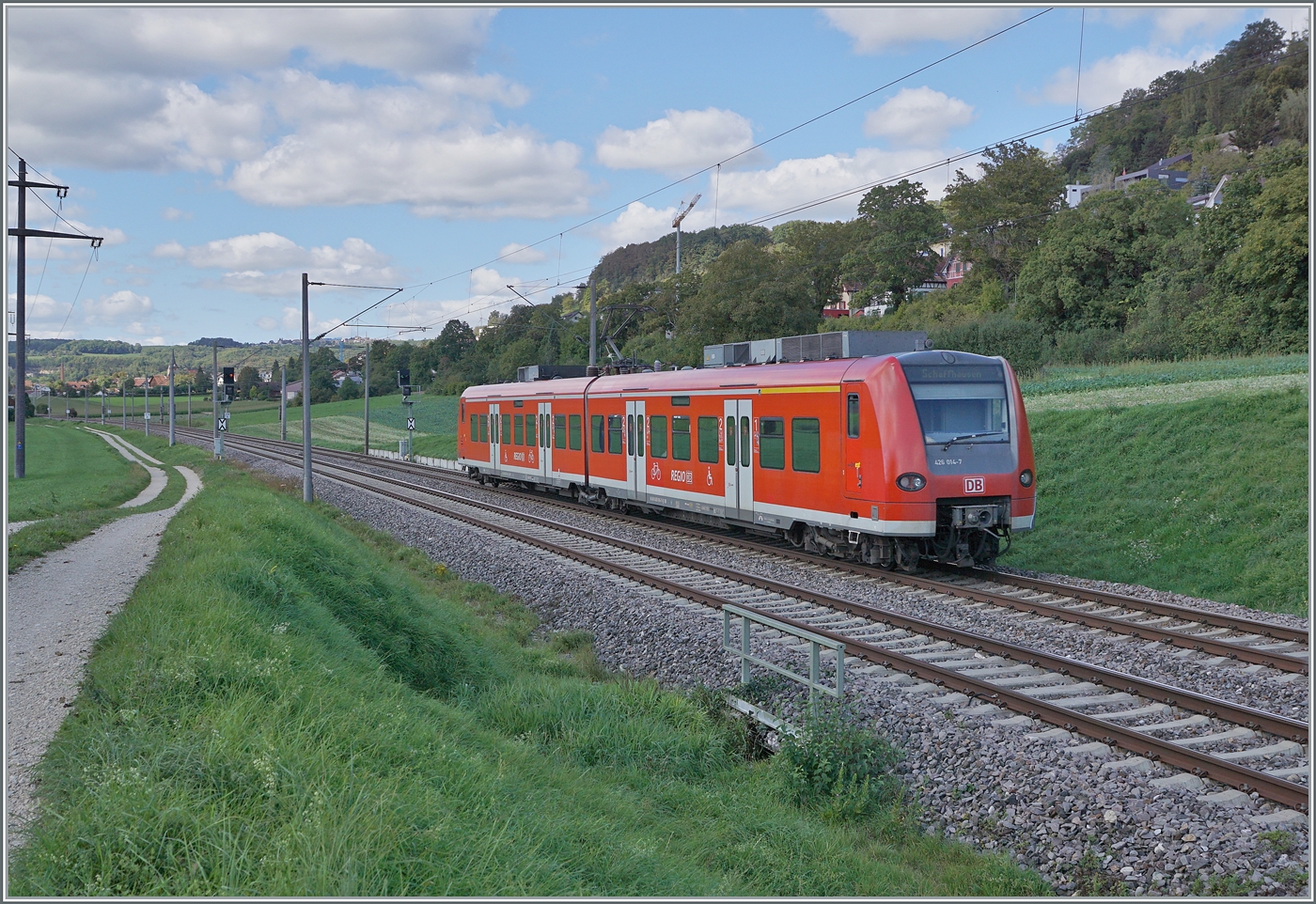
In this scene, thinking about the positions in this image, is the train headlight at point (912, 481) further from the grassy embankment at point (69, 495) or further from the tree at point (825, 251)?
the tree at point (825, 251)

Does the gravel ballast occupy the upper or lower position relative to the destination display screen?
lower

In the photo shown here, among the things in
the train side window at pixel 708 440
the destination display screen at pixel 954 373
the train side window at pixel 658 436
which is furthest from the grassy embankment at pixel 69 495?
the destination display screen at pixel 954 373

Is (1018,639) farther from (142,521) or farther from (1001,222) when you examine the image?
(1001,222)

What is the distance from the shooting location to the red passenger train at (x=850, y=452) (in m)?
13.1

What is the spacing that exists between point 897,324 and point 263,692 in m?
48.7

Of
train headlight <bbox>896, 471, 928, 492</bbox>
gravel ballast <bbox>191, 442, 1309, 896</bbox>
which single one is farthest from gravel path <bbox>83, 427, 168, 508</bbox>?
gravel ballast <bbox>191, 442, 1309, 896</bbox>

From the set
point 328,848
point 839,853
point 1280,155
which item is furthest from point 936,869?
point 1280,155

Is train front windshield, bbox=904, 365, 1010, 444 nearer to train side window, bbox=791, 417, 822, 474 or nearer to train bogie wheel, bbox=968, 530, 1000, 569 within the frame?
train bogie wheel, bbox=968, 530, 1000, 569

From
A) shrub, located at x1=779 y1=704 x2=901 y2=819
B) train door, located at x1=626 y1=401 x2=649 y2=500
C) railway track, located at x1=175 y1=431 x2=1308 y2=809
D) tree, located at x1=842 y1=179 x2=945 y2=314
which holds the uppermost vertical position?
tree, located at x1=842 y1=179 x2=945 y2=314

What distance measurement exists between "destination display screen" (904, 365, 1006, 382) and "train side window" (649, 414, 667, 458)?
6.93 metres

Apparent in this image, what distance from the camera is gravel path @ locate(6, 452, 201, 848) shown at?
18.4 ft

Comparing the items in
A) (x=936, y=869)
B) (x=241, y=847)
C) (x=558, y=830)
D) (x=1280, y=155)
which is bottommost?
(x=936, y=869)

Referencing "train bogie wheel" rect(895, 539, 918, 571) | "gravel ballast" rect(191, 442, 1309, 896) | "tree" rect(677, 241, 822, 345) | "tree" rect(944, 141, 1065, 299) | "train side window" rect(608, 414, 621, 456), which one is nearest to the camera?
"gravel ballast" rect(191, 442, 1309, 896)

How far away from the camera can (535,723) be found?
7.85m
